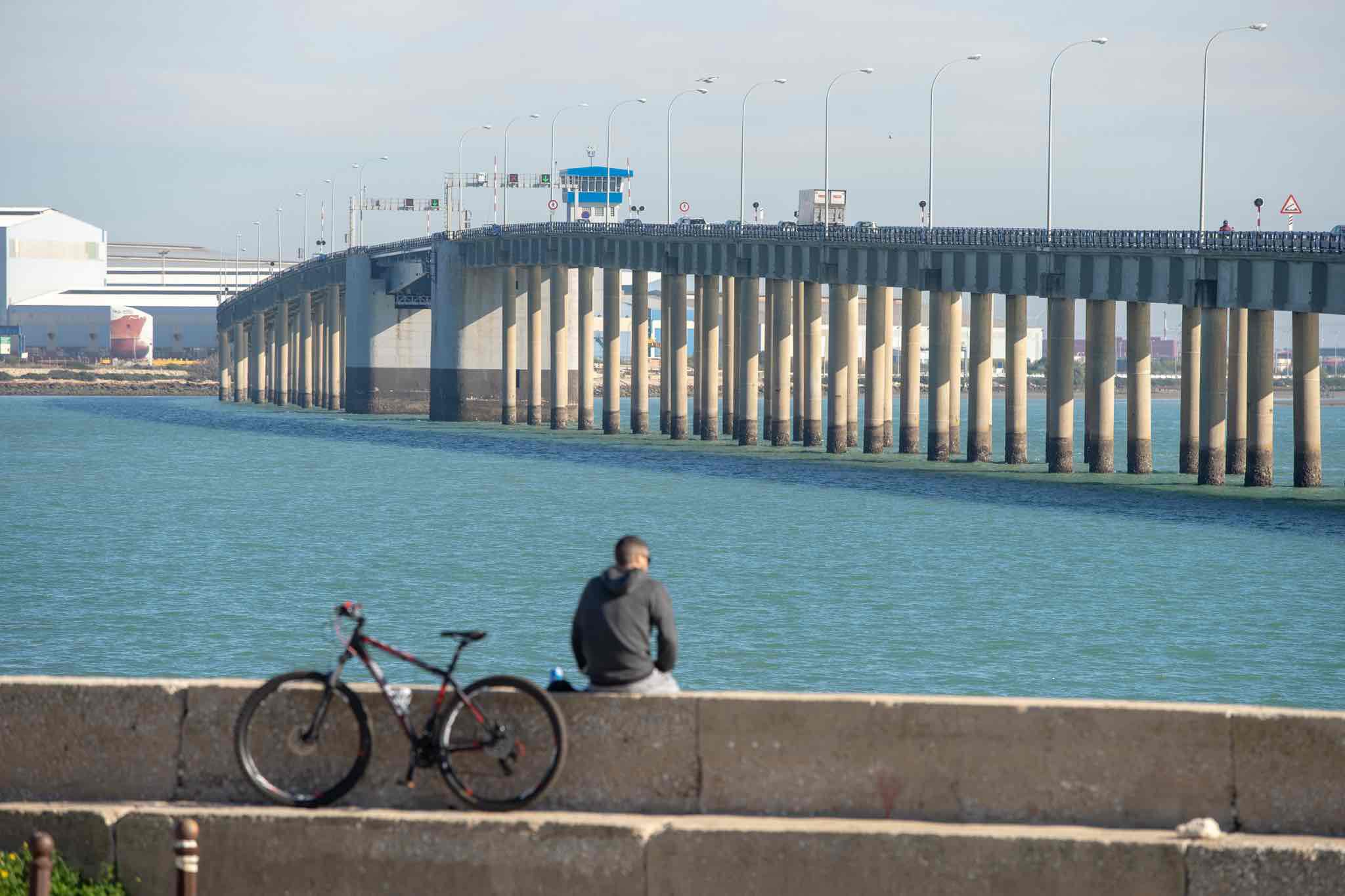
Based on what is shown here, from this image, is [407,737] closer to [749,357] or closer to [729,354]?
[749,357]

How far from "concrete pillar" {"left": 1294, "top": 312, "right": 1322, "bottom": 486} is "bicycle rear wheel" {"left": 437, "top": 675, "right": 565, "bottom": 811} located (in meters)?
66.3

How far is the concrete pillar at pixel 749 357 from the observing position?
389ft

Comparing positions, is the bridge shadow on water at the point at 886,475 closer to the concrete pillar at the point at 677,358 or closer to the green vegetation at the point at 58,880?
the concrete pillar at the point at 677,358

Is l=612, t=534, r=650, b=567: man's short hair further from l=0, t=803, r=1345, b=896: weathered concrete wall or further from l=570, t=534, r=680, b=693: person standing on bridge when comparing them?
l=0, t=803, r=1345, b=896: weathered concrete wall

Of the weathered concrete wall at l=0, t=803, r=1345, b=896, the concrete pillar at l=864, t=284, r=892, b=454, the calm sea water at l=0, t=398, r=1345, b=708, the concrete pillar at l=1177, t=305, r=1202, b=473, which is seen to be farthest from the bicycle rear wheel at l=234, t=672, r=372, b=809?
the concrete pillar at l=864, t=284, r=892, b=454

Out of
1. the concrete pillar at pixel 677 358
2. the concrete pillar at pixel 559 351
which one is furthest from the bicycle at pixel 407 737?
the concrete pillar at pixel 559 351

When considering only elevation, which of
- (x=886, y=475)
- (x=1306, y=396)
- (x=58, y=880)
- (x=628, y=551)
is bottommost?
(x=886, y=475)

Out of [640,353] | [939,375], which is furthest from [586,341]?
[939,375]

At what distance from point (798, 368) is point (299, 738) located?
115 metres

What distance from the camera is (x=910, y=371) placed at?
10875cm

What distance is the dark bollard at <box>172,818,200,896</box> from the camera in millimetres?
13320

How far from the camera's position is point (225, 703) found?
1499cm

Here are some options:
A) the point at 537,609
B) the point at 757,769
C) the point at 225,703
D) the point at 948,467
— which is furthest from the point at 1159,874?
the point at 948,467

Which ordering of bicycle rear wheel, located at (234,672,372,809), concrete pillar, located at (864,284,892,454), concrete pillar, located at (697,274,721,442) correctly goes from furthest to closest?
concrete pillar, located at (697,274,721,442), concrete pillar, located at (864,284,892,454), bicycle rear wheel, located at (234,672,372,809)
